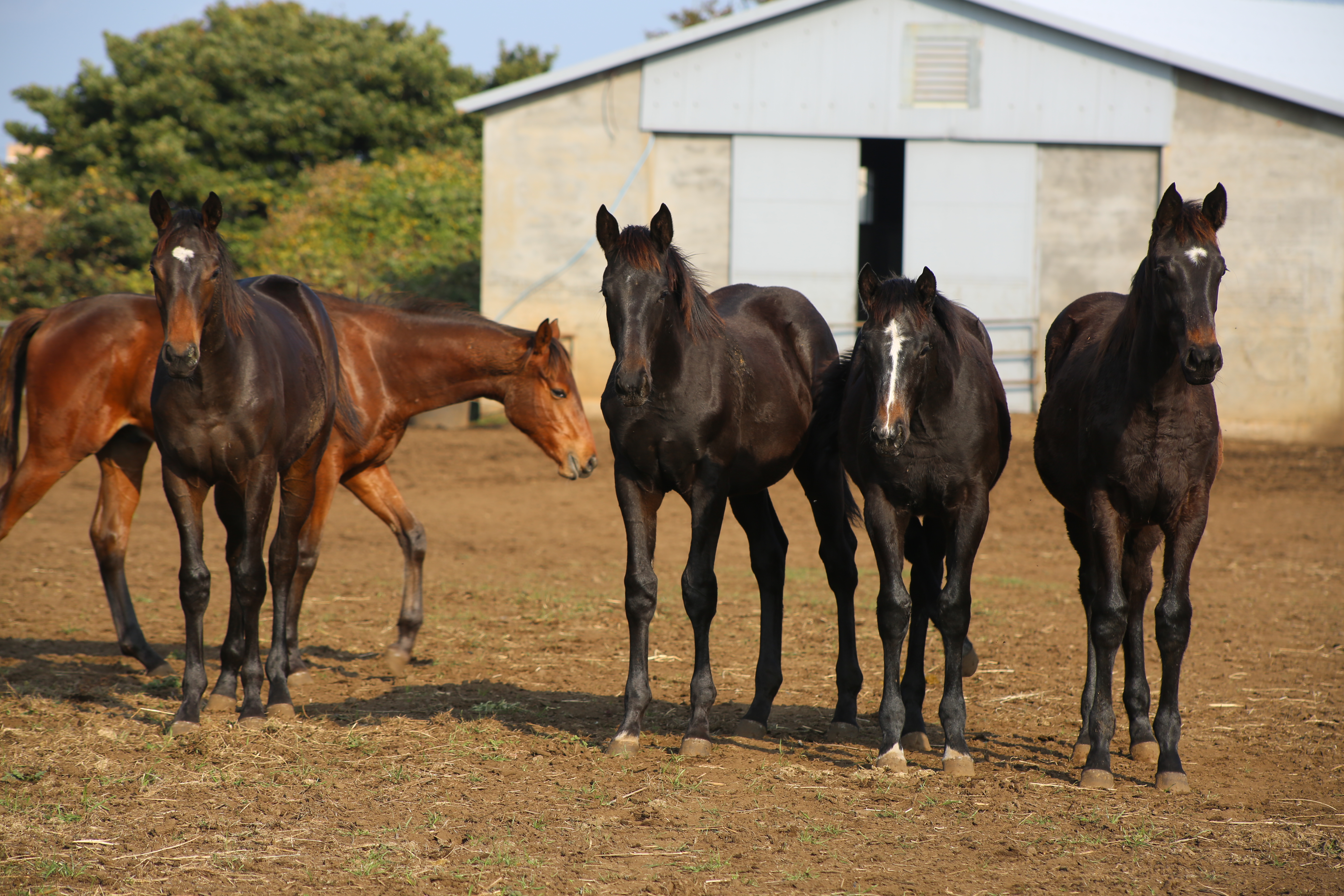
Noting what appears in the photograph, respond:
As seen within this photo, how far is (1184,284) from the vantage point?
421cm

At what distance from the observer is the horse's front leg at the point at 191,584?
5164 mm

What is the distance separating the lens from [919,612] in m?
5.29

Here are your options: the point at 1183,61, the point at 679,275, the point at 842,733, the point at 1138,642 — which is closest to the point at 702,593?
the point at 842,733

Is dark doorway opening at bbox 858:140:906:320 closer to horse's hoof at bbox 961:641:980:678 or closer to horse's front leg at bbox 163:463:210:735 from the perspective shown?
horse's hoof at bbox 961:641:980:678

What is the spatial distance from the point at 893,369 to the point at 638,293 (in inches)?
42.5

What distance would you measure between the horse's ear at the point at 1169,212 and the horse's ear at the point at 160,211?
4002mm

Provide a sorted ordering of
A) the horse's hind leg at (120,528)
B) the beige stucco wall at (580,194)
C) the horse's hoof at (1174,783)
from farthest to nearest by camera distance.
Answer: the beige stucco wall at (580,194)
the horse's hind leg at (120,528)
the horse's hoof at (1174,783)

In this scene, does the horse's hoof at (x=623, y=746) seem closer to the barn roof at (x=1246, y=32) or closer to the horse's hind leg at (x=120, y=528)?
the horse's hind leg at (x=120, y=528)

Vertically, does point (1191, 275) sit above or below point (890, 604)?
above

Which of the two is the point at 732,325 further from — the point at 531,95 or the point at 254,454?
the point at 531,95

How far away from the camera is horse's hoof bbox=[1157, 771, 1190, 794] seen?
177 inches

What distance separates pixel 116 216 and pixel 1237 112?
20217 millimetres

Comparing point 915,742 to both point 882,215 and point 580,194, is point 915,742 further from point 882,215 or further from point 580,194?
point 882,215

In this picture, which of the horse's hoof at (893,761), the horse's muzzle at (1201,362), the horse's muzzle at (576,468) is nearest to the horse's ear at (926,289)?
the horse's muzzle at (1201,362)
